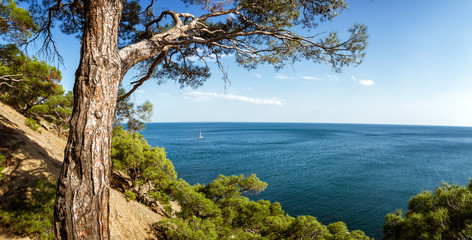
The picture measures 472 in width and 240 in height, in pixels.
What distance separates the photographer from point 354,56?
16.2 feet

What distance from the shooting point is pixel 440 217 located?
5.04 m

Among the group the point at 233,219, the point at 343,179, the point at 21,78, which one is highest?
the point at 21,78

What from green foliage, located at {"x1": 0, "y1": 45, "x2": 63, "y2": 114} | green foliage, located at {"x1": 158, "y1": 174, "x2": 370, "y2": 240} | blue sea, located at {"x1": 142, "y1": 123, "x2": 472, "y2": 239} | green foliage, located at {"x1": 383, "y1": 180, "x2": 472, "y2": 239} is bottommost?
→ blue sea, located at {"x1": 142, "y1": 123, "x2": 472, "y2": 239}

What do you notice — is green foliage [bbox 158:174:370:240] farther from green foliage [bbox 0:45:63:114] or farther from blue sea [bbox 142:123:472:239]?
blue sea [bbox 142:123:472:239]

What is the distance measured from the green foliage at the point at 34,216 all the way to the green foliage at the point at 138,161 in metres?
4.09

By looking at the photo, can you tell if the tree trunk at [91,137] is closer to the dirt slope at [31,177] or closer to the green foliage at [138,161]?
the dirt slope at [31,177]

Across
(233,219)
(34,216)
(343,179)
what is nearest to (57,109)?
(34,216)

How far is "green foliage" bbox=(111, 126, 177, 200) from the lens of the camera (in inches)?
337

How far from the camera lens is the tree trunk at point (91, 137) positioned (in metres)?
2.01

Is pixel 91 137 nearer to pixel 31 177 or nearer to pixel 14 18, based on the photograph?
pixel 31 177

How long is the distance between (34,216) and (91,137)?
3586mm

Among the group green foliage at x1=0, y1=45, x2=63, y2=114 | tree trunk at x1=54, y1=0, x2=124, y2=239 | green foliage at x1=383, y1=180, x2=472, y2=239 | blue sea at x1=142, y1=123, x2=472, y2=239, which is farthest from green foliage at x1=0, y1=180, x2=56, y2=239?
blue sea at x1=142, y1=123, x2=472, y2=239

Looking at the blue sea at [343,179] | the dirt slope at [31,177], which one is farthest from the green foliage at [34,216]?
the blue sea at [343,179]

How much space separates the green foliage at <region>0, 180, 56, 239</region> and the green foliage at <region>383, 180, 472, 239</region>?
850cm
